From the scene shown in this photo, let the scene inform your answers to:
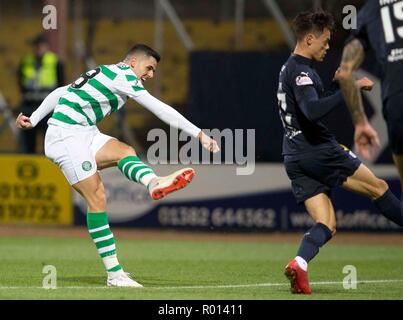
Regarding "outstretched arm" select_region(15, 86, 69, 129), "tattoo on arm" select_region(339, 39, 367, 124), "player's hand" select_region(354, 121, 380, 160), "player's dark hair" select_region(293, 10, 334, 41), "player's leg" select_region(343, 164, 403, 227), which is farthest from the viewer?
"outstretched arm" select_region(15, 86, 69, 129)

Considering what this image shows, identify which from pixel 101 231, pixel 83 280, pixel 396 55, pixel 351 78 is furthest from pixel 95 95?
pixel 396 55

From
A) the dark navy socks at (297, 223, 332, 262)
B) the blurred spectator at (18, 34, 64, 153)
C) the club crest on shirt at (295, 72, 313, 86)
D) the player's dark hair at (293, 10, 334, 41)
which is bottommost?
the dark navy socks at (297, 223, 332, 262)

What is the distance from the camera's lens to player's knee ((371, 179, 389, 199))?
10.3 m

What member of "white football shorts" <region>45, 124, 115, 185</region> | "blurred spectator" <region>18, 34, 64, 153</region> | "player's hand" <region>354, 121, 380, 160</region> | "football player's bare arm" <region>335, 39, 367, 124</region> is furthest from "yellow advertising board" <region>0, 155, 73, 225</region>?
"player's hand" <region>354, 121, 380, 160</region>

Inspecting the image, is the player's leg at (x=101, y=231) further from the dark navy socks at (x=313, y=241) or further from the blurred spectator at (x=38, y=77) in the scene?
the blurred spectator at (x=38, y=77)

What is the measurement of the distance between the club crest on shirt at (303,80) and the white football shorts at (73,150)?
6.78ft

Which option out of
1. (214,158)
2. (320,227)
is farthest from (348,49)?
(214,158)

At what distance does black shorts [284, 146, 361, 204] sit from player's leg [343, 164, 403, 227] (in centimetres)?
12

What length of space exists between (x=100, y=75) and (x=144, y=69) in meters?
0.41

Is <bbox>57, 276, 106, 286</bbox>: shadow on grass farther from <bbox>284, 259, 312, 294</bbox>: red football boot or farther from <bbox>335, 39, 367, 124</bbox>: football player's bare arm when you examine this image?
<bbox>335, 39, 367, 124</bbox>: football player's bare arm

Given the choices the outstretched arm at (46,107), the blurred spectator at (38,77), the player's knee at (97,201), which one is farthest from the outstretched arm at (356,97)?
the blurred spectator at (38,77)

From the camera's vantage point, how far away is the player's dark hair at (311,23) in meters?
9.80

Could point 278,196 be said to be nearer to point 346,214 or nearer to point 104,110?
point 346,214

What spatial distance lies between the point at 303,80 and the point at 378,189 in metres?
1.42
